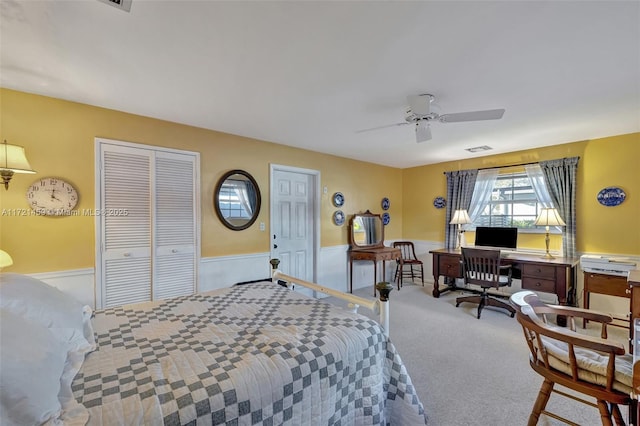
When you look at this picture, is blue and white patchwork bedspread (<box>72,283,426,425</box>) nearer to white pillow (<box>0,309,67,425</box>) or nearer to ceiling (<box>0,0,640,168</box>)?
white pillow (<box>0,309,67,425</box>)

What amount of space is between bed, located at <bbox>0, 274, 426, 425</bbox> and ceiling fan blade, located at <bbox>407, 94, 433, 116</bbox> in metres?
1.78

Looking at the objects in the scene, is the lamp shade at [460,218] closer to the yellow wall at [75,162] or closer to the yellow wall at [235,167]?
the yellow wall at [235,167]

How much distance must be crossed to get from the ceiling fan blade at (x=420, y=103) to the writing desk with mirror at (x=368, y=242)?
106 inches

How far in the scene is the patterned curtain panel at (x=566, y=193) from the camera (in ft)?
12.4

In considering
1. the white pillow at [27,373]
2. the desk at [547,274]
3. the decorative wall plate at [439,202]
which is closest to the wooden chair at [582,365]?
the desk at [547,274]

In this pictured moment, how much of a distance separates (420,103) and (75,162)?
10.2ft

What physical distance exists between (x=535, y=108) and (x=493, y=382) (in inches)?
97.1

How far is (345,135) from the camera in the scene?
139 inches

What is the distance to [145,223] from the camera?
113 inches

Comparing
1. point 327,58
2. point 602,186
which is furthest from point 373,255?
point 327,58

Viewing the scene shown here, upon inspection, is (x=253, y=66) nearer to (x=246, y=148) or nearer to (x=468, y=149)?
(x=246, y=148)

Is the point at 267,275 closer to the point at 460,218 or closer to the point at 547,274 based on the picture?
the point at 460,218

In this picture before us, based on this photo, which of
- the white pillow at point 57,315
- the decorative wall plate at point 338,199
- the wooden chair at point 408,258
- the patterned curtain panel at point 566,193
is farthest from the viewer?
the wooden chair at point 408,258

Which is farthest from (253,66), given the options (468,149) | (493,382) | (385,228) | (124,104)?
(385,228)
